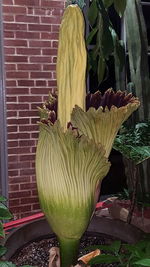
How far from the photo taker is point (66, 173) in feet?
1.38

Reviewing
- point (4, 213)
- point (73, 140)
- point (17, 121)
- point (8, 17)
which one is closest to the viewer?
point (73, 140)

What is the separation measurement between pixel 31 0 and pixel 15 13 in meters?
0.15

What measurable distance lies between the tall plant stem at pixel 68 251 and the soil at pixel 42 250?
0.07m

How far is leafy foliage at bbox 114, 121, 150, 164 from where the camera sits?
91 centimetres

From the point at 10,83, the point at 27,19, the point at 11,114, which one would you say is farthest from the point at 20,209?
the point at 27,19

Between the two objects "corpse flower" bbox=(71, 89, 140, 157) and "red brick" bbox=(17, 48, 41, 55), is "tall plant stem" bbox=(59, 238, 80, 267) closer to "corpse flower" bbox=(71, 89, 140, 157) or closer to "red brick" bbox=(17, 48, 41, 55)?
"corpse flower" bbox=(71, 89, 140, 157)

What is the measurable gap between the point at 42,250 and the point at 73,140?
0.21 m

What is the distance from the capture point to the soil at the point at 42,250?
0.51 meters

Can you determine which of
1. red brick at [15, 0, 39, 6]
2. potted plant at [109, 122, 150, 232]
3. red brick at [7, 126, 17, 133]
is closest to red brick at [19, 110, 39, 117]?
red brick at [7, 126, 17, 133]

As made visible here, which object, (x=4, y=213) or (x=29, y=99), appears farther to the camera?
(x=29, y=99)

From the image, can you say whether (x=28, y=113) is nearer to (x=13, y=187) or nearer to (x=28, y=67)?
(x=28, y=67)

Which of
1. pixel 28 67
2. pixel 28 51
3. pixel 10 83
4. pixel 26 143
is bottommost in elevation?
pixel 26 143

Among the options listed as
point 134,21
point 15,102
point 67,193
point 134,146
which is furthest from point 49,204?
point 15,102

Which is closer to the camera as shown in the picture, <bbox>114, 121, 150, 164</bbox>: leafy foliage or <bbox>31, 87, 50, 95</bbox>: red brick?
<bbox>114, 121, 150, 164</bbox>: leafy foliage
